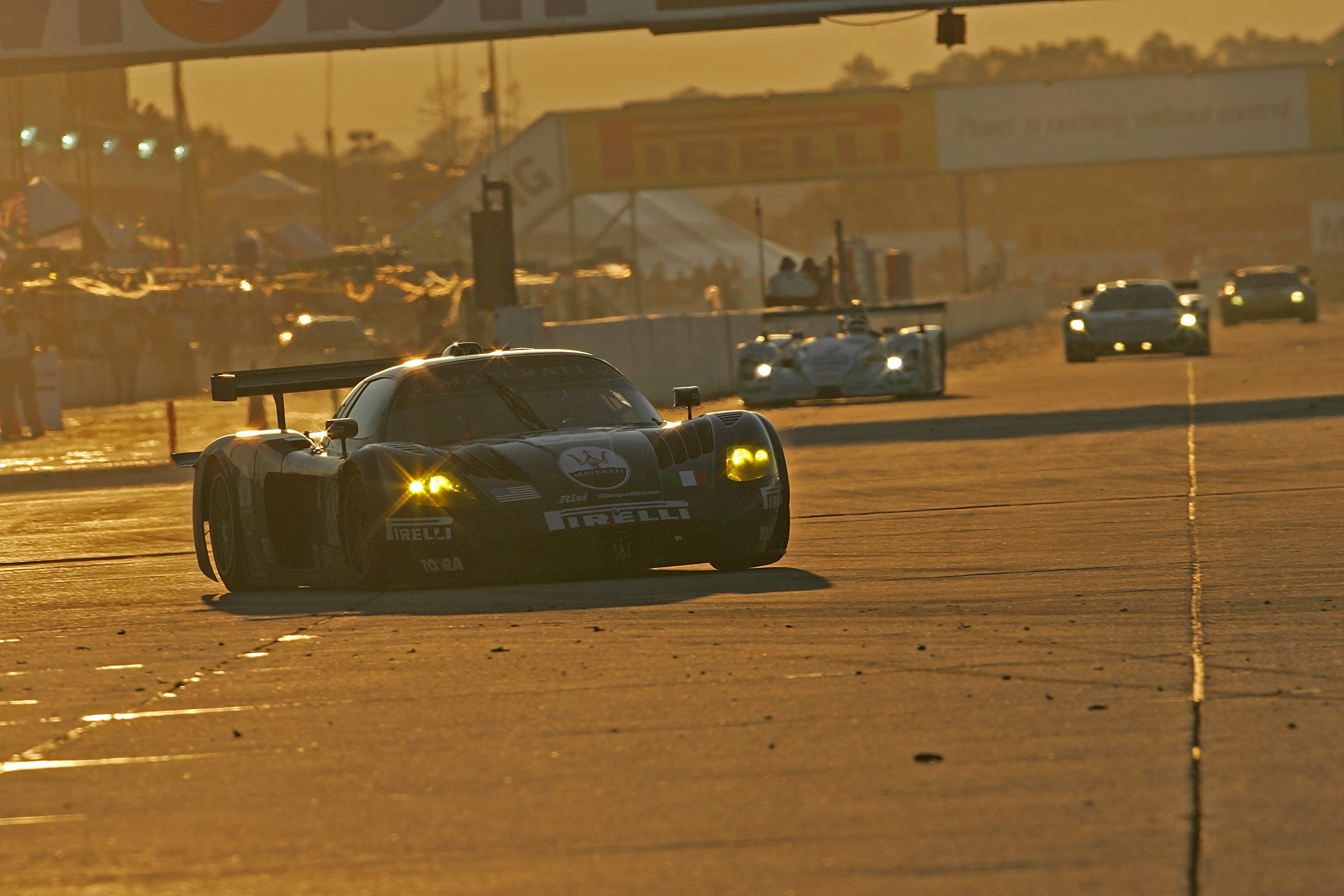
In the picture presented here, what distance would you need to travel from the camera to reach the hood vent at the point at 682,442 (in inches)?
377

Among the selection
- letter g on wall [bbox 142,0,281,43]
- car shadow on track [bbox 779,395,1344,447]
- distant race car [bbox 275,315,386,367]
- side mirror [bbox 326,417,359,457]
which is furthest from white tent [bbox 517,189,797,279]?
side mirror [bbox 326,417,359,457]

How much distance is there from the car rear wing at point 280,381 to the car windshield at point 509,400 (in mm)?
504

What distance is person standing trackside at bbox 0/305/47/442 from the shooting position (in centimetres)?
2684

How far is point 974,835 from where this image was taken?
462 cm

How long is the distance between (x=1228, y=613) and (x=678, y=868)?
3795 mm

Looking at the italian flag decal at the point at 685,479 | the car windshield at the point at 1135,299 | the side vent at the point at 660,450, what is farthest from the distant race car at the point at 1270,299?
the italian flag decal at the point at 685,479

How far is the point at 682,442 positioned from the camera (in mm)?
9703

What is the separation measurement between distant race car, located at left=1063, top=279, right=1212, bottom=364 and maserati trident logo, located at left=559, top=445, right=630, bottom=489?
2284cm

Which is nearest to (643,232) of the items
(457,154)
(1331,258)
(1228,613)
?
(1331,258)

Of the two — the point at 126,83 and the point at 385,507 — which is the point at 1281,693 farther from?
the point at 126,83

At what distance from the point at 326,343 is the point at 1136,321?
551 inches

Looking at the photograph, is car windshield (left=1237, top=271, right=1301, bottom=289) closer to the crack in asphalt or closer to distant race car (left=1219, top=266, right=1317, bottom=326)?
distant race car (left=1219, top=266, right=1317, bottom=326)

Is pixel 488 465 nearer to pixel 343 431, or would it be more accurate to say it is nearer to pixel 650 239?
pixel 343 431

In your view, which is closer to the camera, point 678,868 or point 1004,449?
point 678,868
